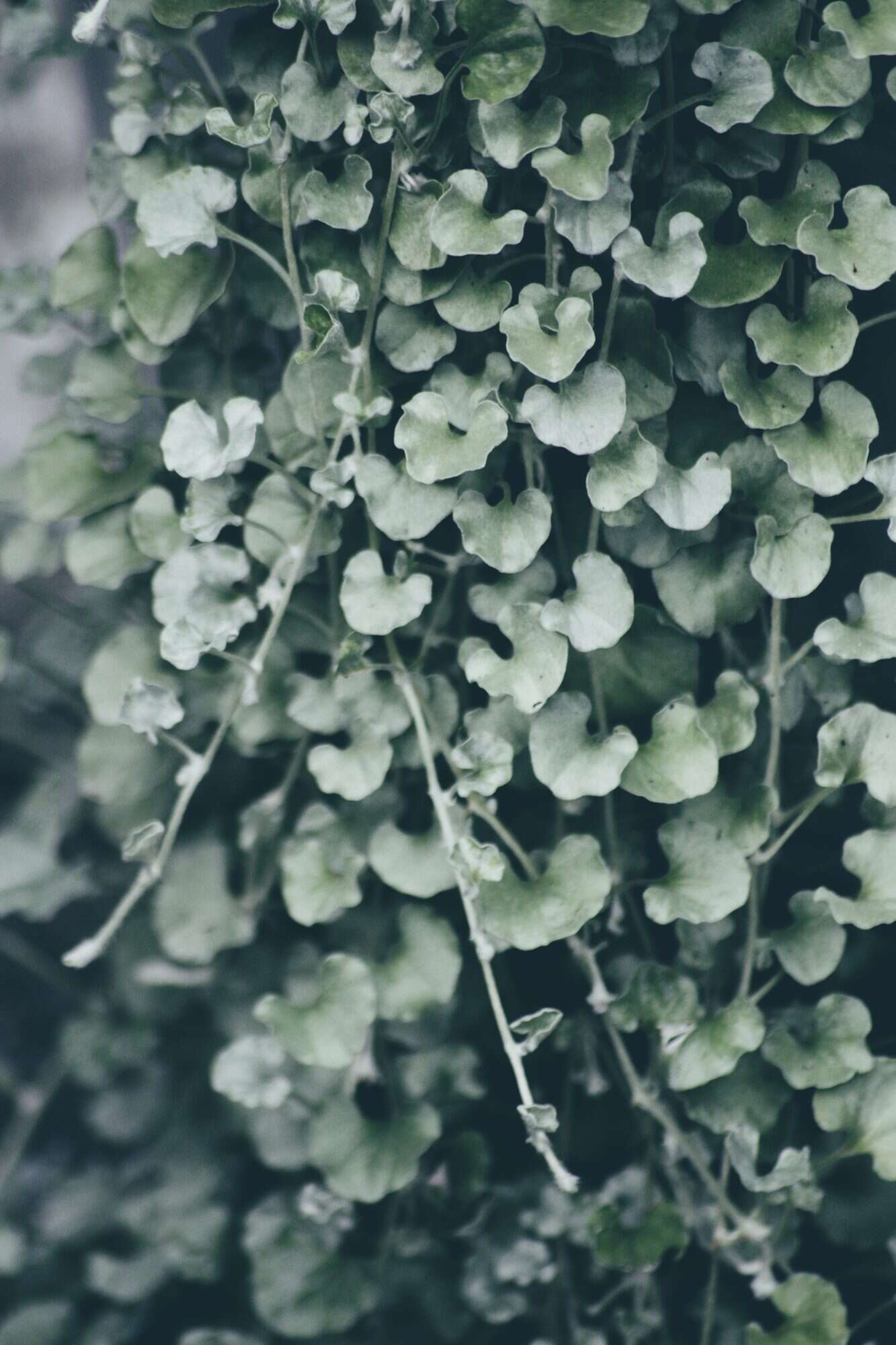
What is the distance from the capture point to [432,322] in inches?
31.9

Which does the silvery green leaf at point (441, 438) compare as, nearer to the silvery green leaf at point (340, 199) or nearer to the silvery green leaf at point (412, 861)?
the silvery green leaf at point (340, 199)

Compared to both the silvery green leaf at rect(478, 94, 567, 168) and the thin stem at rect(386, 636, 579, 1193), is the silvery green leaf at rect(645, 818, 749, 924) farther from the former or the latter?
the silvery green leaf at rect(478, 94, 567, 168)

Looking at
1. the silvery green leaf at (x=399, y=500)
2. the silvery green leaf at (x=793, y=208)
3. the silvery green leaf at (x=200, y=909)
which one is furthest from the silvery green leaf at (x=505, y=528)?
the silvery green leaf at (x=200, y=909)

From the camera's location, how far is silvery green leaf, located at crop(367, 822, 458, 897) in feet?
2.78

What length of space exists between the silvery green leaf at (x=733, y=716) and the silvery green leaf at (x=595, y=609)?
101 mm

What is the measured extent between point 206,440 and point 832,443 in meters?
0.44

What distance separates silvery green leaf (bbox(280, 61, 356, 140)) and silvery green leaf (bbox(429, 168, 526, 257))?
10cm

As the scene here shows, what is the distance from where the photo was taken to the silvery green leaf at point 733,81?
28.0 inches

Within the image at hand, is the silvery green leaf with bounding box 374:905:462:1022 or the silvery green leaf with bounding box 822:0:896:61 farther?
the silvery green leaf with bounding box 374:905:462:1022

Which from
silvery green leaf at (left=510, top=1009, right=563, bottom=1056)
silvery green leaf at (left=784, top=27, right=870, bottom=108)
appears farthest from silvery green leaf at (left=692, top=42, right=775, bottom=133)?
silvery green leaf at (left=510, top=1009, right=563, bottom=1056)

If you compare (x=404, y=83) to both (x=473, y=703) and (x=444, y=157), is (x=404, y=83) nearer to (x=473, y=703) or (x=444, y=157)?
(x=444, y=157)

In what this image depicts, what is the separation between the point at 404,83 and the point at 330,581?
37 centimetres

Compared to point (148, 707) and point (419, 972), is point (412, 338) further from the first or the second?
point (419, 972)

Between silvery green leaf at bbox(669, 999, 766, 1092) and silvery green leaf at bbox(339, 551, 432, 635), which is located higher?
silvery green leaf at bbox(339, 551, 432, 635)
